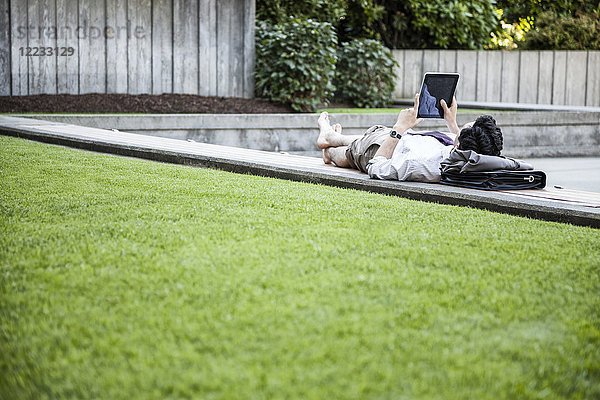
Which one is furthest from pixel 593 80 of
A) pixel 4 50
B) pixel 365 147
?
pixel 4 50

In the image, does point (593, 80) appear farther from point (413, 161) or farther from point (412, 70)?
point (413, 161)

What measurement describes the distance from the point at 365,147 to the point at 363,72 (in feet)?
23.3

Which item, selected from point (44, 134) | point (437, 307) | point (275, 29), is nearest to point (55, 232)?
point (437, 307)

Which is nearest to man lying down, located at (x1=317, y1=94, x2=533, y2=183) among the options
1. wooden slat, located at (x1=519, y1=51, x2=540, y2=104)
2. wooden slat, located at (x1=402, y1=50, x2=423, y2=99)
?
wooden slat, located at (x1=402, y1=50, x2=423, y2=99)

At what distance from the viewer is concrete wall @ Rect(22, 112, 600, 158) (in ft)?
27.0

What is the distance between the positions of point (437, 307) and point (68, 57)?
29.7 feet

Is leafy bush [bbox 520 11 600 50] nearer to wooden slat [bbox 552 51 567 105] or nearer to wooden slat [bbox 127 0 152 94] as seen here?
wooden slat [bbox 552 51 567 105]

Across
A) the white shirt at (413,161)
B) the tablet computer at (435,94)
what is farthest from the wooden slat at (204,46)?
the white shirt at (413,161)

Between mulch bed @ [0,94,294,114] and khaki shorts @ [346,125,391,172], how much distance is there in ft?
15.9

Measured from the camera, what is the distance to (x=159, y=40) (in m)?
10.7

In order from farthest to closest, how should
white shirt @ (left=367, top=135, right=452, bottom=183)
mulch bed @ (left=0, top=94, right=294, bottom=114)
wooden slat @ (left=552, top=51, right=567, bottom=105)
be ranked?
wooden slat @ (left=552, top=51, right=567, bottom=105) < mulch bed @ (left=0, top=94, right=294, bottom=114) < white shirt @ (left=367, top=135, right=452, bottom=183)

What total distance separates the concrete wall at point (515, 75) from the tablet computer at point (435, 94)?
8089 mm

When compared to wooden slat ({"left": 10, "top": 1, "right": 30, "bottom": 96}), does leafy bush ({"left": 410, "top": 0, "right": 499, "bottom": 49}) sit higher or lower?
higher

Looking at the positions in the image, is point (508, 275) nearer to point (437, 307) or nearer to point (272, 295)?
point (437, 307)
